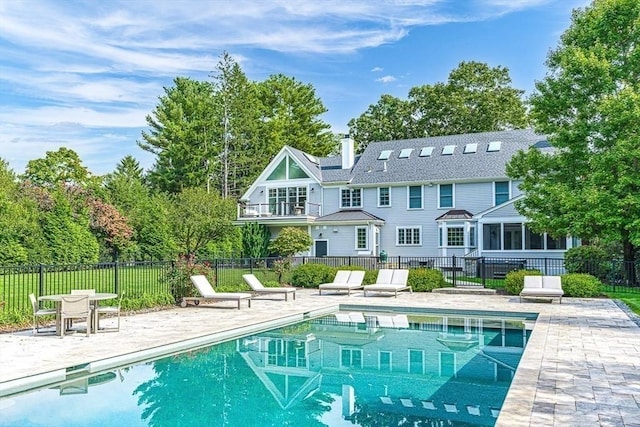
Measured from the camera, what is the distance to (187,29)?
2089 centimetres

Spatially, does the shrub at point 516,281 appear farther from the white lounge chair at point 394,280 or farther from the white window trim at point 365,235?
the white window trim at point 365,235

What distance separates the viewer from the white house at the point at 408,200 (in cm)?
2733

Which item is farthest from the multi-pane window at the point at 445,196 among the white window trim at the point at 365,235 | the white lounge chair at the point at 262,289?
the white lounge chair at the point at 262,289

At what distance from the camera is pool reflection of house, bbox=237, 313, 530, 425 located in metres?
7.32

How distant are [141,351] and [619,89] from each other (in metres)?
19.7

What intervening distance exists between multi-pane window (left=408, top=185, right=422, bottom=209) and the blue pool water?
19.3 meters

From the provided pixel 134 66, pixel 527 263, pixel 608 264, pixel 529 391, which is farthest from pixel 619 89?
pixel 134 66

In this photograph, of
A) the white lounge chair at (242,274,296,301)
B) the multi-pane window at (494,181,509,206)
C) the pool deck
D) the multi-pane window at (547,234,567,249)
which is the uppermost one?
the multi-pane window at (494,181,509,206)

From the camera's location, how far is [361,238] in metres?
31.4

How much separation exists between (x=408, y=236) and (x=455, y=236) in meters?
3.09

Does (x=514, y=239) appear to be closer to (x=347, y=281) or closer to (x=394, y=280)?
(x=394, y=280)

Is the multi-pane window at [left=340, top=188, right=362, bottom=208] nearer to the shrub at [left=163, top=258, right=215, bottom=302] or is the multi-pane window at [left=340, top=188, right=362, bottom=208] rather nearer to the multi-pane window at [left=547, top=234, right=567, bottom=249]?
the multi-pane window at [left=547, top=234, right=567, bottom=249]

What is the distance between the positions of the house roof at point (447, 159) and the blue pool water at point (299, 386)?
19.3 meters

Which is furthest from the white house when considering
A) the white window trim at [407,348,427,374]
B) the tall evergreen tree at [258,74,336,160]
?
the white window trim at [407,348,427,374]
